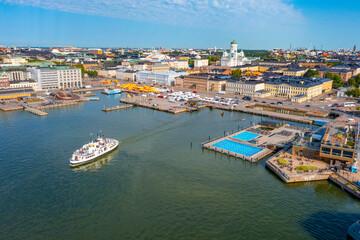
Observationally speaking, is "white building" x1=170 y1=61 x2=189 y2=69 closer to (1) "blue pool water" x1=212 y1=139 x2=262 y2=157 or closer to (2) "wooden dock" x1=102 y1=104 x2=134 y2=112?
(2) "wooden dock" x1=102 y1=104 x2=134 y2=112

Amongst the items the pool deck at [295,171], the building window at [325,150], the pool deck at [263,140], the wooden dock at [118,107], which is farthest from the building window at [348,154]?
the wooden dock at [118,107]

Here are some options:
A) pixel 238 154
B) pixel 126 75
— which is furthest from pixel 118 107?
pixel 126 75

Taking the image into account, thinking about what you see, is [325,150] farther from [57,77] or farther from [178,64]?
[178,64]

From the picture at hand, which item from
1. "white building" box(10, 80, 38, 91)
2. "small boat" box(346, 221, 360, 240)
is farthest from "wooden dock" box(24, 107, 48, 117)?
"small boat" box(346, 221, 360, 240)

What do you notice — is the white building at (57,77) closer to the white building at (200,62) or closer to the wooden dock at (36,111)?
the wooden dock at (36,111)

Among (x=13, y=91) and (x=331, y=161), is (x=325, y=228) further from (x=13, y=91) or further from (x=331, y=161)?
(x=13, y=91)
